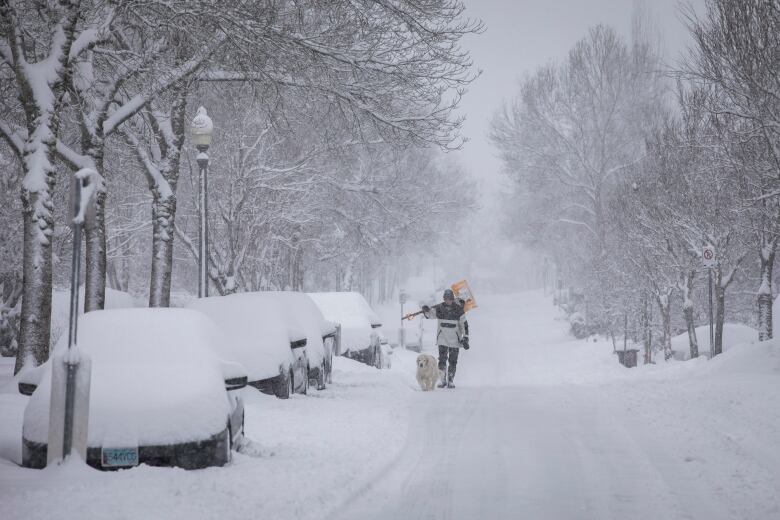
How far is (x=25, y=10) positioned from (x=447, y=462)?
9361 millimetres

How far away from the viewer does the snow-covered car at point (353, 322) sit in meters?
21.2

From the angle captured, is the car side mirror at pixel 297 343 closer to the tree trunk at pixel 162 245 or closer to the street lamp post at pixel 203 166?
the street lamp post at pixel 203 166

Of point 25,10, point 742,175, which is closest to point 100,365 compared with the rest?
point 25,10

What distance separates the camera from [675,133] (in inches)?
880

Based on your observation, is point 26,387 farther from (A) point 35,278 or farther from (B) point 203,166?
(B) point 203,166

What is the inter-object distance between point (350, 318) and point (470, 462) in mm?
13942

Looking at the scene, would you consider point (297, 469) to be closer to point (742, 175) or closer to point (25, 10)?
point (25, 10)

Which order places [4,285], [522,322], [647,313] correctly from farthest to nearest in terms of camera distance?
[522,322] → [647,313] → [4,285]

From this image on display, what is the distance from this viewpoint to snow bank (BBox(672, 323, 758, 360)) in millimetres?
26719

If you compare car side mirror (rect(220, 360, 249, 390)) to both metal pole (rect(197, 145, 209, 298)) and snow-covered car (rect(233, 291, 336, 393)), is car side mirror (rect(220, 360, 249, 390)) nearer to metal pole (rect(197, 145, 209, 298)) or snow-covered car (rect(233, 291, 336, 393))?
snow-covered car (rect(233, 291, 336, 393))

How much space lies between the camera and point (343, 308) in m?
21.7

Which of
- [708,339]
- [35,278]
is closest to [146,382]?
[35,278]

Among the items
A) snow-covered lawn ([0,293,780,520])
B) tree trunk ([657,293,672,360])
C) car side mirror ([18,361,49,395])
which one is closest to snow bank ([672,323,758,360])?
tree trunk ([657,293,672,360])

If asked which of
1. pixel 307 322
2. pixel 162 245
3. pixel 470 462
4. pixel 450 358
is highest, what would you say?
pixel 162 245
